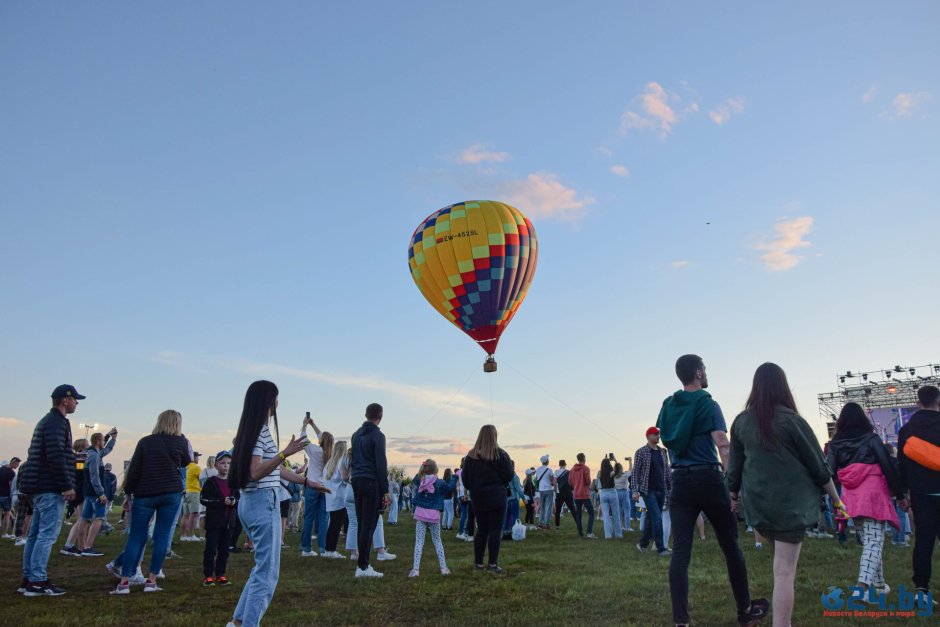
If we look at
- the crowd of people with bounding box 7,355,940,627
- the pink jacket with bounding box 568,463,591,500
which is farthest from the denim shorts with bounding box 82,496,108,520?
the pink jacket with bounding box 568,463,591,500

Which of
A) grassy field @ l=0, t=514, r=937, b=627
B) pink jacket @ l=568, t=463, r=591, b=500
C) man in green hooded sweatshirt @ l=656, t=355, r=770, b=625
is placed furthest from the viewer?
pink jacket @ l=568, t=463, r=591, b=500

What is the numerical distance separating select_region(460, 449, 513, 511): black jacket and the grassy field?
3.15 feet

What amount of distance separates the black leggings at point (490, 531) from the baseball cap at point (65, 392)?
17.8 ft

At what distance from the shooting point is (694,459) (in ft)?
17.7

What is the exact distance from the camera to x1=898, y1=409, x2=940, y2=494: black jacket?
6.48 m

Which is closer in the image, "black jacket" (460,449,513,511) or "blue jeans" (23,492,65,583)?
"blue jeans" (23,492,65,583)

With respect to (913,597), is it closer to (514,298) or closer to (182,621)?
(182,621)

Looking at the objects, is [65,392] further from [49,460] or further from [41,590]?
[41,590]

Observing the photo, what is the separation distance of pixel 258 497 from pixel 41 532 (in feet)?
14.0

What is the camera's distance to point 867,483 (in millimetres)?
7289

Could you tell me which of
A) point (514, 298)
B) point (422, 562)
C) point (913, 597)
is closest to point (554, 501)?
point (514, 298)

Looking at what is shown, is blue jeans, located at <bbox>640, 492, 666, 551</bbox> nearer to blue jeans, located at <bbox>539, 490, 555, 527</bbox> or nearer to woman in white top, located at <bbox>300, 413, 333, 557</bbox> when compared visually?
woman in white top, located at <bbox>300, 413, 333, 557</bbox>

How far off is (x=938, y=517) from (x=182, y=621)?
7250mm

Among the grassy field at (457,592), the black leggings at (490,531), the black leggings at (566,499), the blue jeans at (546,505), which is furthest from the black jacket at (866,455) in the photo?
the blue jeans at (546,505)
